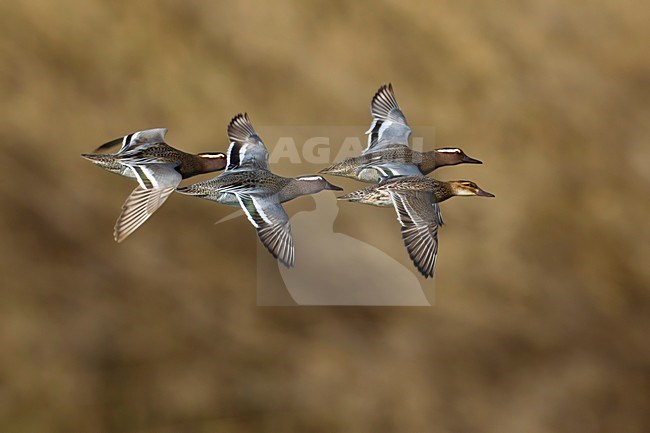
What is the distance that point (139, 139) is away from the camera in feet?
6.65

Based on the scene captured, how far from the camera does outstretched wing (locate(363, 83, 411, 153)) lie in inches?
85.3

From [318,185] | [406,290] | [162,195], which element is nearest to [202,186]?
[162,195]

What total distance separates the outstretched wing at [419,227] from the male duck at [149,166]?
455 mm

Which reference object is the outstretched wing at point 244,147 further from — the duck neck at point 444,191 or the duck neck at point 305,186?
the duck neck at point 444,191

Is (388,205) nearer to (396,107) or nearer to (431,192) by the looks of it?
(431,192)

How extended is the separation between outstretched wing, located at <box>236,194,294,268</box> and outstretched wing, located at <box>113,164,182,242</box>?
16 cm

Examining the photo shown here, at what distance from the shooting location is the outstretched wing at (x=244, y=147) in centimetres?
204

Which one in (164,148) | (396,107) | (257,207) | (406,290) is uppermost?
(396,107)

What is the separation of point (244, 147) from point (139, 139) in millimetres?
257

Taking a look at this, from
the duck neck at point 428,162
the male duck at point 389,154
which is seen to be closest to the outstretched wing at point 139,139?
the male duck at point 389,154

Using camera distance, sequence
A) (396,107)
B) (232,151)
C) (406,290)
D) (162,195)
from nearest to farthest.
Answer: (162,195) → (232,151) → (396,107) → (406,290)

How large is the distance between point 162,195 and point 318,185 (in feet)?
1.19

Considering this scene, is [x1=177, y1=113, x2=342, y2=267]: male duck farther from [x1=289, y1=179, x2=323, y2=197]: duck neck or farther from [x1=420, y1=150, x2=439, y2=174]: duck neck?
[x1=420, y1=150, x2=439, y2=174]: duck neck

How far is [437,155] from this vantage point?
2162mm
